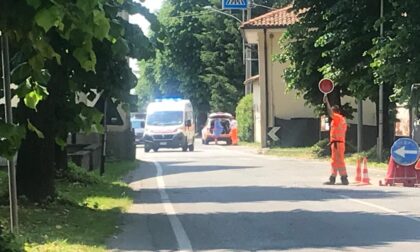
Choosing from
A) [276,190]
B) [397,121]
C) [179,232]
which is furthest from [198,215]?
[397,121]

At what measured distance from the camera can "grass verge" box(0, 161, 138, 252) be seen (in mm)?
9508

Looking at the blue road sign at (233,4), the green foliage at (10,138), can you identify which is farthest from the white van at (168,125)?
the green foliage at (10,138)

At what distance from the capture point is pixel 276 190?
1678 cm

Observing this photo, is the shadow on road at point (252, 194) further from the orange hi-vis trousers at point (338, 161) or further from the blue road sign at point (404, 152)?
the blue road sign at point (404, 152)

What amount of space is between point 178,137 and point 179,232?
30135 millimetres

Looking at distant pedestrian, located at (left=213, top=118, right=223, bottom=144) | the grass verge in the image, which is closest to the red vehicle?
distant pedestrian, located at (left=213, top=118, right=223, bottom=144)

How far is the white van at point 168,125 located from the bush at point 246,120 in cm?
1112

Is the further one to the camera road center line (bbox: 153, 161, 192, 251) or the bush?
the bush

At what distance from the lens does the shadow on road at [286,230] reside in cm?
955

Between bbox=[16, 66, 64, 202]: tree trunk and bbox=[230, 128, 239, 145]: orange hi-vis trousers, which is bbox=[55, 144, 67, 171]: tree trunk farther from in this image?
bbox=[230, 128, 239, 145]: orange hi-vis trousers

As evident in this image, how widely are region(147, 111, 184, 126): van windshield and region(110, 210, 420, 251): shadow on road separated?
27988mm

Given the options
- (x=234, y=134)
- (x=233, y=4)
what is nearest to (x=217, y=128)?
(x=234, y=134)

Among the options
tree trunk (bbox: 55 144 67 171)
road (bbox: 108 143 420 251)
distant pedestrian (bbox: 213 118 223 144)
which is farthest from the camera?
distant pedestrian (bbox: 213 118 223 144)

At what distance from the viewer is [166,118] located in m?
41.1
